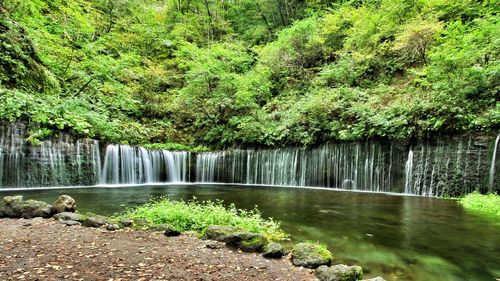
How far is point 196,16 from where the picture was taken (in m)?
32.4

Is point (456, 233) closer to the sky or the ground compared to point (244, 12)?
closer to the ground

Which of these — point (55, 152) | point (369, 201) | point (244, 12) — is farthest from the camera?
point (244, 12)

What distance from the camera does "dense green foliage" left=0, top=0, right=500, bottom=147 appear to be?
12164 mm

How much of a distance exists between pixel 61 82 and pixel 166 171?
715 centimetres

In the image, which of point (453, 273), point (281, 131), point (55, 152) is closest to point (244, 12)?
point (281, 131)

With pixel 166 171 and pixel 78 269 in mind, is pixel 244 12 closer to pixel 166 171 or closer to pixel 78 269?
pixel 166 171

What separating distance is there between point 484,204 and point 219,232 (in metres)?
8.26

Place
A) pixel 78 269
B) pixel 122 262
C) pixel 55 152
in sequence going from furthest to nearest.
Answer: pixel 55 152 → pixel 122 262 → pixel 78 269

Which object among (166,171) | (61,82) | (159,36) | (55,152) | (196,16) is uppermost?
(196,16)

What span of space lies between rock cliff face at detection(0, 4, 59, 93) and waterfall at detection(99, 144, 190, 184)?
4.23 meters

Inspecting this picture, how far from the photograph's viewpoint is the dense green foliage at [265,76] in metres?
12.2

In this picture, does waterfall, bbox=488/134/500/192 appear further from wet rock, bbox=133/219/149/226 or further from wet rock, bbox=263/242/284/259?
wet rock, bbox=133/219/149/226

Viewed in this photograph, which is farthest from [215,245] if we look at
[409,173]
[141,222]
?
[409,173]

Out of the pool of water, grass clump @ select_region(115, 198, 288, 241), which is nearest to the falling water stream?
the pool of water
